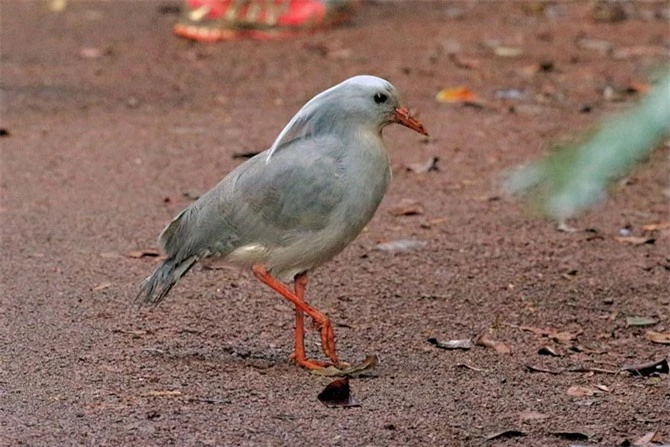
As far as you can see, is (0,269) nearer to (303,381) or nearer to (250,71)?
(303,381)

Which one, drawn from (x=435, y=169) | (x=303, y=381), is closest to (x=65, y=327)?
(x=303, y=381)

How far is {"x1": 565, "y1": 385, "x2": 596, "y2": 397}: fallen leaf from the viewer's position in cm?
417

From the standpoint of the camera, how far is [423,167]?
7.46 meters

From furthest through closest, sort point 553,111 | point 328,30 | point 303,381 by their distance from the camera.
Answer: point 328,30
point 553,111
point 303,381

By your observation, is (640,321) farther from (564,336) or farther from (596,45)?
(596,45)

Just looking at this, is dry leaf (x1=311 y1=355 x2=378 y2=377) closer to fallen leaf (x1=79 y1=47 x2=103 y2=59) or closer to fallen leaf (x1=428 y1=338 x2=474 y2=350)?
fallen leaf (x1=428 y1=338 x2=474 y2=350)

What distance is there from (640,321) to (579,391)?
0.98 metres

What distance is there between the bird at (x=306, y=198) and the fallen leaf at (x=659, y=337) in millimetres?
1310

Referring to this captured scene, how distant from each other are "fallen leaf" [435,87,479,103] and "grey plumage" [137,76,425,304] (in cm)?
474

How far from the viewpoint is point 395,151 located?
7.85 meters

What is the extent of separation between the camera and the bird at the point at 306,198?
4.10 metres

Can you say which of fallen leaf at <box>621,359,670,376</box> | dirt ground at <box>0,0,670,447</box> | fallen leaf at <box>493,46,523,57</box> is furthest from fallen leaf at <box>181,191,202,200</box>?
fallen leaf at <box>493,46,523,57</box>

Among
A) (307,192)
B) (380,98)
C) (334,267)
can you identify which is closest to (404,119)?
(380,98)

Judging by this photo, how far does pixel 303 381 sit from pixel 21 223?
2650mm
